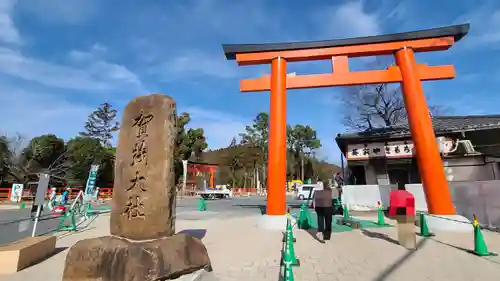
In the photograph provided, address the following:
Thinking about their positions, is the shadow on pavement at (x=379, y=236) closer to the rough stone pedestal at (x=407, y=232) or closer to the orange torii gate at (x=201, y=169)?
the rough stone pedestal at (x=407, y=232)

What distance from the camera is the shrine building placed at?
1452cm

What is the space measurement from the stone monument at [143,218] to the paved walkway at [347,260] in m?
0.92

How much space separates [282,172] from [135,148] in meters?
5.75

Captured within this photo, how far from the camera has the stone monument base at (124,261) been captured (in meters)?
4.34

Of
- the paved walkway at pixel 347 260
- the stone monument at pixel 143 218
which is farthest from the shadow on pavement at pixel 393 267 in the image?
the stone monument at pixel 143 218

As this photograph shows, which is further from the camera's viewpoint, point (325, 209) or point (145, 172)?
point (325, 209)

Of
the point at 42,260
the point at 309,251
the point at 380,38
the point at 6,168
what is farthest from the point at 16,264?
the point at 6,168

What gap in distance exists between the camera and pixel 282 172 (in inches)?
396

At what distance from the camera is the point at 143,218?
5.05 metres

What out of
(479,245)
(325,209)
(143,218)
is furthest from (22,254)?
(479,245)

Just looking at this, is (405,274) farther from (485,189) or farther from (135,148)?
(485,189)

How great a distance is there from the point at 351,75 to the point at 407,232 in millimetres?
6206

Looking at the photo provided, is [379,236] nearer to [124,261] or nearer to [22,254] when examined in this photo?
[124,261]

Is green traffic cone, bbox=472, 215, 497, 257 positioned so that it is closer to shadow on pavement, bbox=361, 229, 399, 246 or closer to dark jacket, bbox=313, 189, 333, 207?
shadow on pavement, bbox=361, 229, 399, 246
